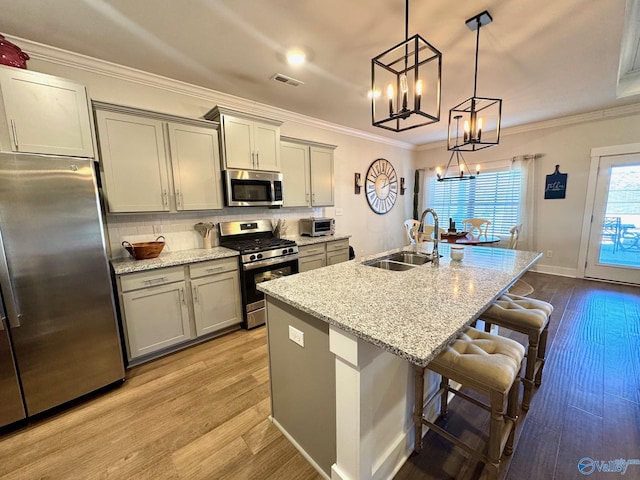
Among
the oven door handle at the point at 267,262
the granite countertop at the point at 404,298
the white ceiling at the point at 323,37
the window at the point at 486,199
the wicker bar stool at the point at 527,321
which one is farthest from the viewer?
the window at the point at 486,199

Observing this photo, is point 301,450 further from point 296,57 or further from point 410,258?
point 296,57

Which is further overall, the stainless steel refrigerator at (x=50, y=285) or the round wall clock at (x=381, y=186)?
the round wall clock at (x=381, y=186)

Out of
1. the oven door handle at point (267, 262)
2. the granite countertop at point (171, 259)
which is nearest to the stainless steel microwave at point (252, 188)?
the granite countertop at point (171, 259)

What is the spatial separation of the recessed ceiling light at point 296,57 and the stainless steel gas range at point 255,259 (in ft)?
6.05

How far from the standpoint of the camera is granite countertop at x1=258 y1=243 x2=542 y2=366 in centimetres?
93

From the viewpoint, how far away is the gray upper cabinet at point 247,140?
279 cm

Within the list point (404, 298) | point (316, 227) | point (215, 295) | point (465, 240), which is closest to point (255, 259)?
point (215, 295)

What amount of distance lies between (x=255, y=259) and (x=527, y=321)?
2372mm

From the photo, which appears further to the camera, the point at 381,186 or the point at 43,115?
the point at 381,186

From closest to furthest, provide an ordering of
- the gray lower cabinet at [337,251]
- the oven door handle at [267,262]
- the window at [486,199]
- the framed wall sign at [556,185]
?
the oven door handle at [267,262] → the gray lower cabinet at [337,251] → the framed wall sign at [556,185] → the window at [486,199]

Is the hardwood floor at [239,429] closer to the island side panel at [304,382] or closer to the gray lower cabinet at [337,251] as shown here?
the island side panel at [304,382]

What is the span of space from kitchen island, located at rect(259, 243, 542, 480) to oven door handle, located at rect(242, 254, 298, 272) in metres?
1.26

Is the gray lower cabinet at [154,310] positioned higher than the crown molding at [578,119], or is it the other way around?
the crown molding at [578,119]

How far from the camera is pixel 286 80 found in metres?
2.76
